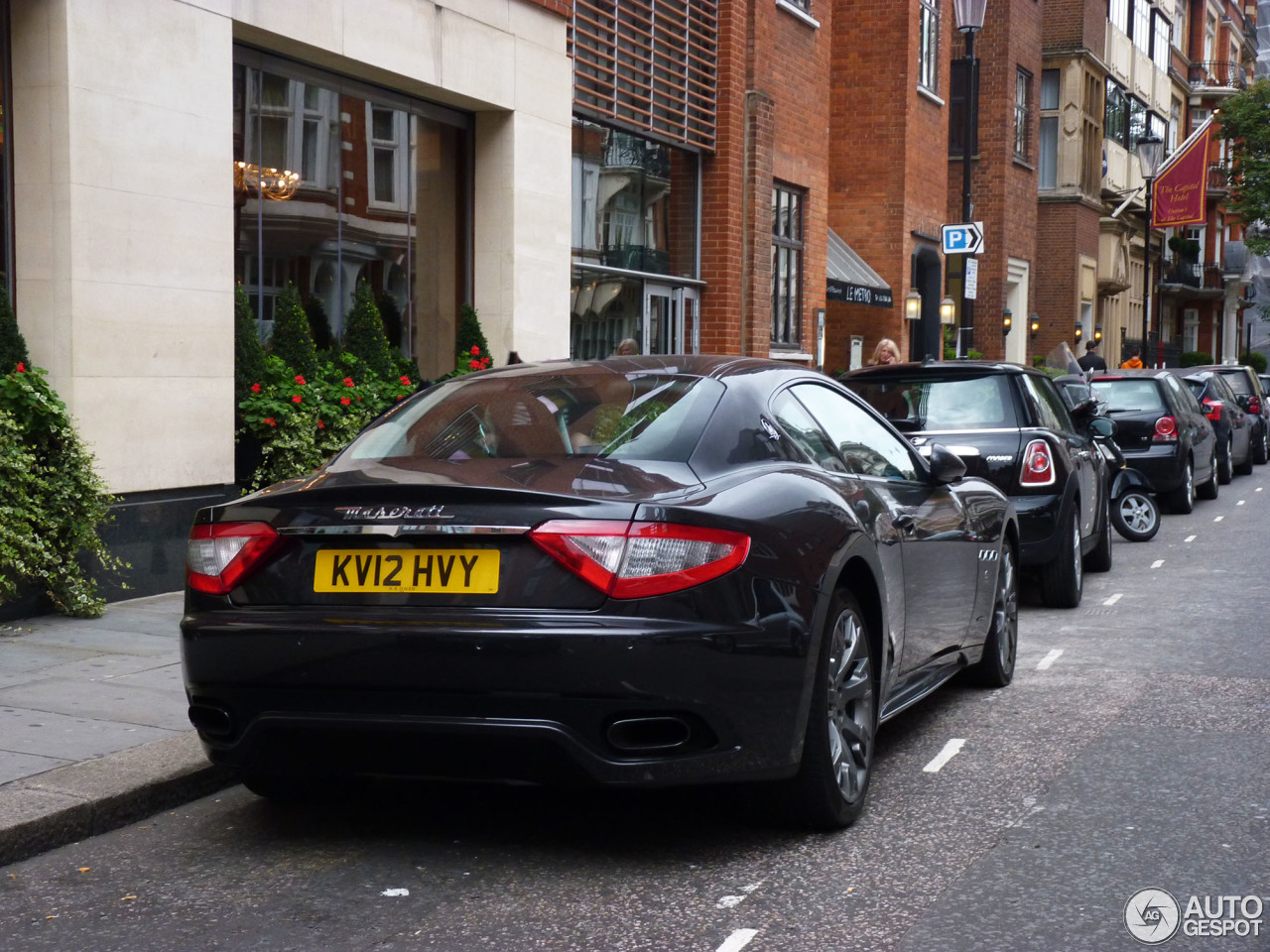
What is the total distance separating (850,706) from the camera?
197 inches

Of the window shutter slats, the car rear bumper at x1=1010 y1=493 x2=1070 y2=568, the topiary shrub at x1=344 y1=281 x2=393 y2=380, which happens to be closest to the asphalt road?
the car rear bumper at x1=1010 y1=493 x2=1070 y2=568

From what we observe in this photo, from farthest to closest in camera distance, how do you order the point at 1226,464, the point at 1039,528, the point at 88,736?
the point at 1226,464 < the point at 1039,528 < the point at 88,736

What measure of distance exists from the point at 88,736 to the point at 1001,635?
13.2 ft

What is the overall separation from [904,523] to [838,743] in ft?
3.78

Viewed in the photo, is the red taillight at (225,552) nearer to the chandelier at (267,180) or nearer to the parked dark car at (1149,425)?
the chandelier at (267,180)

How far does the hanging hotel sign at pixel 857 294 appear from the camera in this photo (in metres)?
23.0

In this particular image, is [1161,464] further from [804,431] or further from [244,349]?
[804,431]

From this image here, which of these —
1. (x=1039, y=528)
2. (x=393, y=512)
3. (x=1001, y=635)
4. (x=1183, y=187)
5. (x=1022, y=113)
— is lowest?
(x=1001, y=635)

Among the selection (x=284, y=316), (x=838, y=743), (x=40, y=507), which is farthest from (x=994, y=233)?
(x=838, y=743)

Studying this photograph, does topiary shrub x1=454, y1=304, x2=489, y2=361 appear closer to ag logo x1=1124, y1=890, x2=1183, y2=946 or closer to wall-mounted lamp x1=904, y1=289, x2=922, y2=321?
ag logo x1=1124, y1=890, x2=1183, y2=946

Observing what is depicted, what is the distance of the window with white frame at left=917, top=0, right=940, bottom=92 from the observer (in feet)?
86.7

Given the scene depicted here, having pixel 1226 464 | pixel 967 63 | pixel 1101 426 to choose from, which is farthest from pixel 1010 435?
pixel 1226 464

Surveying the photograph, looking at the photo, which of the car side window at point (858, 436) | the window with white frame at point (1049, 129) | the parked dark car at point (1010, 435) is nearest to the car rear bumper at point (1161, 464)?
the parked dark car at point (1010, 435)

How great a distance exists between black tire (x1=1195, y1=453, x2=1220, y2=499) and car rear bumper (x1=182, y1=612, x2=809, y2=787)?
649 inches
